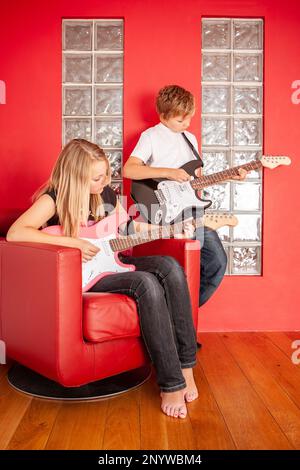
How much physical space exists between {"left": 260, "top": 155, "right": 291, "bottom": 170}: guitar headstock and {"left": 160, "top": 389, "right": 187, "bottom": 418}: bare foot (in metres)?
1.33

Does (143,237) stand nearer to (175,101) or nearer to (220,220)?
(220,220)

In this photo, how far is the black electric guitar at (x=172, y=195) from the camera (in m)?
2.31

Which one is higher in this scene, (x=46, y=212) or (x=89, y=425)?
(x=46, y=212)

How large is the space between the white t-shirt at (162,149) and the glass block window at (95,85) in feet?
1.02

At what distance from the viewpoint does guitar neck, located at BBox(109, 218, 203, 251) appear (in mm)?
1851

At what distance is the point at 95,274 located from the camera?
1792 mm

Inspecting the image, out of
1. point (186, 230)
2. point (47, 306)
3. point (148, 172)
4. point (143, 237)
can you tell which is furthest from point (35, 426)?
point (148, 172)

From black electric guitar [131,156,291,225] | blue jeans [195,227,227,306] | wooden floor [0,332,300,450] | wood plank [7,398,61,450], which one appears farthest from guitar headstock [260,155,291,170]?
wood plank [7,398,61,450]

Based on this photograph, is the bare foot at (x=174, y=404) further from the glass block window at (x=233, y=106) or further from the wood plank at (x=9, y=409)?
the glass block window at (x=233, y=106)

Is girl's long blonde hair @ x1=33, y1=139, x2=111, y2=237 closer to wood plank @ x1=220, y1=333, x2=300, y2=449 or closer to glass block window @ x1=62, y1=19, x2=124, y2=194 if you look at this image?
glass block window @ x1=62, y1=19, x2=124, y2=194

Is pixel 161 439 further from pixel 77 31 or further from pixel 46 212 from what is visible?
pixel 77 31

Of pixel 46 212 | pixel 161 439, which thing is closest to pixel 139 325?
pixel 161 439

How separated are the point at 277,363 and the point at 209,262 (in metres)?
0.61
